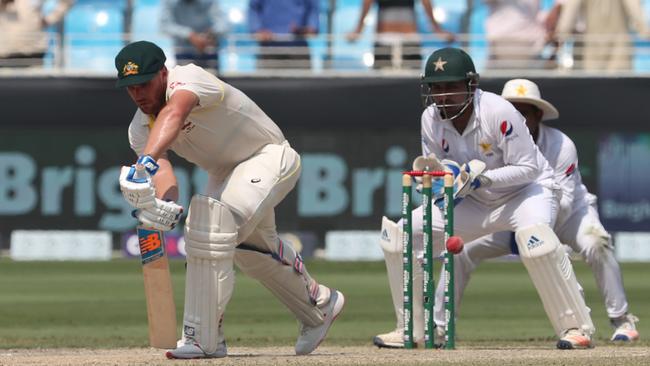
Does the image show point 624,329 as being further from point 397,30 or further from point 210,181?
point 397,30

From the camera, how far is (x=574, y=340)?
777 cm

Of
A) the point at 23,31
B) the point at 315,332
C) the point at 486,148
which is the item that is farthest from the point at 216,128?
the point at 23,31

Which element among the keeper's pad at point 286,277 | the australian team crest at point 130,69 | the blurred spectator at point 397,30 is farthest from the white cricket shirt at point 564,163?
the blurred spectator at point 397,30

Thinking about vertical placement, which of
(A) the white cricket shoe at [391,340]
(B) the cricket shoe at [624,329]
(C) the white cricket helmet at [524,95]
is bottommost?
(B) the cricket shoe at [624,329]

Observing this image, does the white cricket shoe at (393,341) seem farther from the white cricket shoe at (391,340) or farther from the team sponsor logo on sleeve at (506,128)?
the team sponsor logo on sleeve at (506,128)

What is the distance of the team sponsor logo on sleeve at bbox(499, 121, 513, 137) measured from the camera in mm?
7918

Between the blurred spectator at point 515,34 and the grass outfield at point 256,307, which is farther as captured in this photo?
the blurred spectator at point 515,34

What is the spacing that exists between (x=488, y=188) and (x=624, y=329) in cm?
148

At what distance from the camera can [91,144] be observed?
17125 millimetres

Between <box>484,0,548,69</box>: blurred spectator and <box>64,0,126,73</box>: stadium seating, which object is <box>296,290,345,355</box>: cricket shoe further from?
<box>64,0,126,73</box>: stadium seating

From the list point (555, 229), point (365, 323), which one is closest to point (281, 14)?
point (365, 323)

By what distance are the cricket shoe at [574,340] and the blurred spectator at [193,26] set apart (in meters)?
9.23

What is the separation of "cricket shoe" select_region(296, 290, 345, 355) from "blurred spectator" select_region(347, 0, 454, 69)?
883 cm

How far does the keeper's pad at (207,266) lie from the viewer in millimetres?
6906
